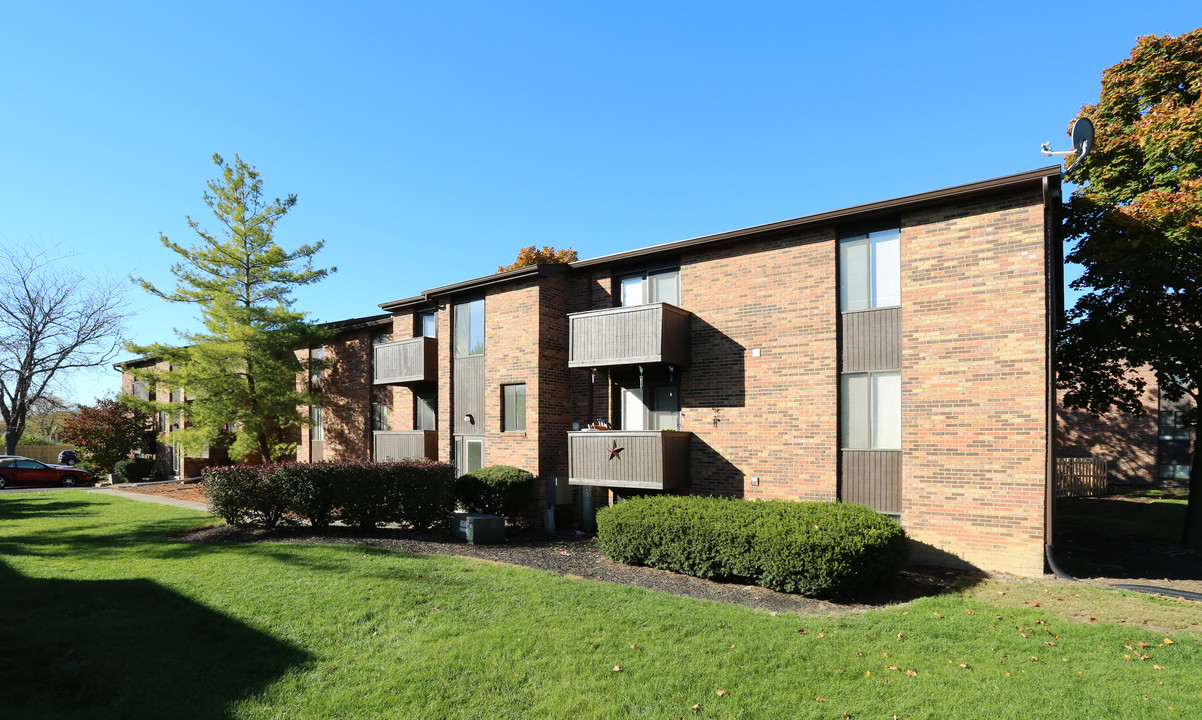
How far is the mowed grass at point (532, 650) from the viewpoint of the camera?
18.9 feet

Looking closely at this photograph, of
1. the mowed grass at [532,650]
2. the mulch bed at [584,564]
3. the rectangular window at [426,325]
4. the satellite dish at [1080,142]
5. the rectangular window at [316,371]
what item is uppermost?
the satellite dish at [1080,142]

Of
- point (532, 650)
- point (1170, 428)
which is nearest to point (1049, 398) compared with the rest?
point (532, 650)

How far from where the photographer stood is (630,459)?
13891 mm

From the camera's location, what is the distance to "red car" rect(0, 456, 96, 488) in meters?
27.6

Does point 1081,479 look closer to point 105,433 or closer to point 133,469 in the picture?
point 133,469

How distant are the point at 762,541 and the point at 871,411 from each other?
3955 millimetres

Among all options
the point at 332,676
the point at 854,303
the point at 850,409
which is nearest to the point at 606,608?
the point at 332,676

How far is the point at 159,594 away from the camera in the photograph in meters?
8.69

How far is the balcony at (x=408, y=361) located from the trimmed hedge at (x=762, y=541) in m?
8.84

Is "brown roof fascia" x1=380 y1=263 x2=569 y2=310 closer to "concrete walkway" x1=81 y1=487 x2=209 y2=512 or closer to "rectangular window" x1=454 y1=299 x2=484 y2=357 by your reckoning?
"rectangular window" x1=454 y1=299 x2=484 y2=357

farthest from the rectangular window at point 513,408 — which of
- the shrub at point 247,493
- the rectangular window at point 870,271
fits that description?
the rectangular window at point 870,271

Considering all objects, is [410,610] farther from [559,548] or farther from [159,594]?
[559,548]

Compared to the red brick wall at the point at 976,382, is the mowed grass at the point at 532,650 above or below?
below

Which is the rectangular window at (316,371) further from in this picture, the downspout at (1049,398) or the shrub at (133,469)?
the downspout at (1049,398)
